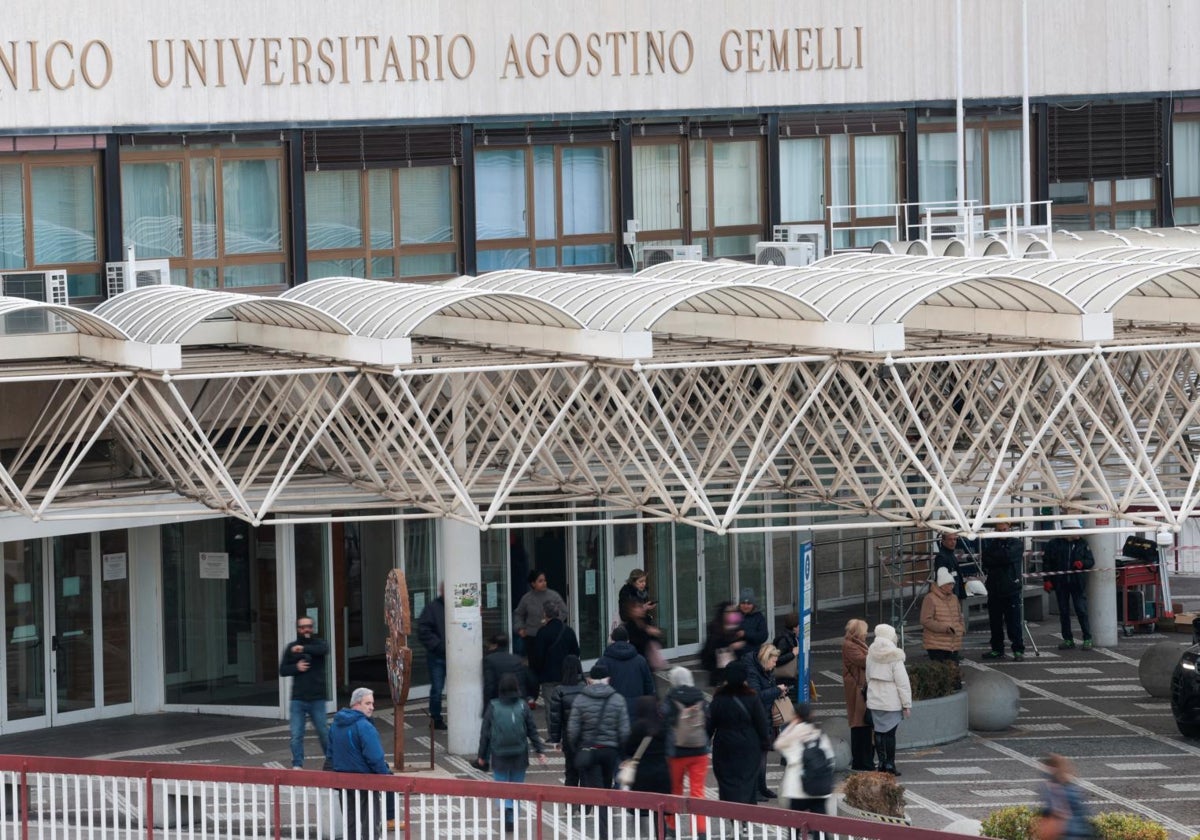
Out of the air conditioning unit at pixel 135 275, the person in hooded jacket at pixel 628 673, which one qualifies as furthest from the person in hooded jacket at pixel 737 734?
the air conditioning unit at pixel 135 275

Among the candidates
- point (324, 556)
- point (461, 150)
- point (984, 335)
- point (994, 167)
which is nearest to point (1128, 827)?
point (984, 335)

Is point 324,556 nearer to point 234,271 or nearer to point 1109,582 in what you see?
point 234,271

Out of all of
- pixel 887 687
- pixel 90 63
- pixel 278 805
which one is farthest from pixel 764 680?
pixel 90 63

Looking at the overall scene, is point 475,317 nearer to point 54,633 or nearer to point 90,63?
point 90,63

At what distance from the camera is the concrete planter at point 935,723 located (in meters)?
22.2

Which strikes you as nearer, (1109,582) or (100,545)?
(100,545)

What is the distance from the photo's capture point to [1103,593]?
28000mm

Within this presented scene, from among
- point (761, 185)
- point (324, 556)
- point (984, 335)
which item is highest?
point (761, 185)

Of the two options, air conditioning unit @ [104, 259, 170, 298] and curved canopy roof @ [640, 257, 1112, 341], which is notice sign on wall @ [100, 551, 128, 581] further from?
curved canopy roof @ [640, 257, 1112, 341]

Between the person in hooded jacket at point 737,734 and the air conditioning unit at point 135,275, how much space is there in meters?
8.43

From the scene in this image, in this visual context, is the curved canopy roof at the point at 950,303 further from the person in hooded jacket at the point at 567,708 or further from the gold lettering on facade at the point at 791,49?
the gold lettering on facade at the point at 791,49

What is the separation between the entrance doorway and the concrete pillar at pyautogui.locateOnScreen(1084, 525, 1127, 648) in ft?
37.5

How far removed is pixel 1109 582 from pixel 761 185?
21.1 feet

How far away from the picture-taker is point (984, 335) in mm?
20328
